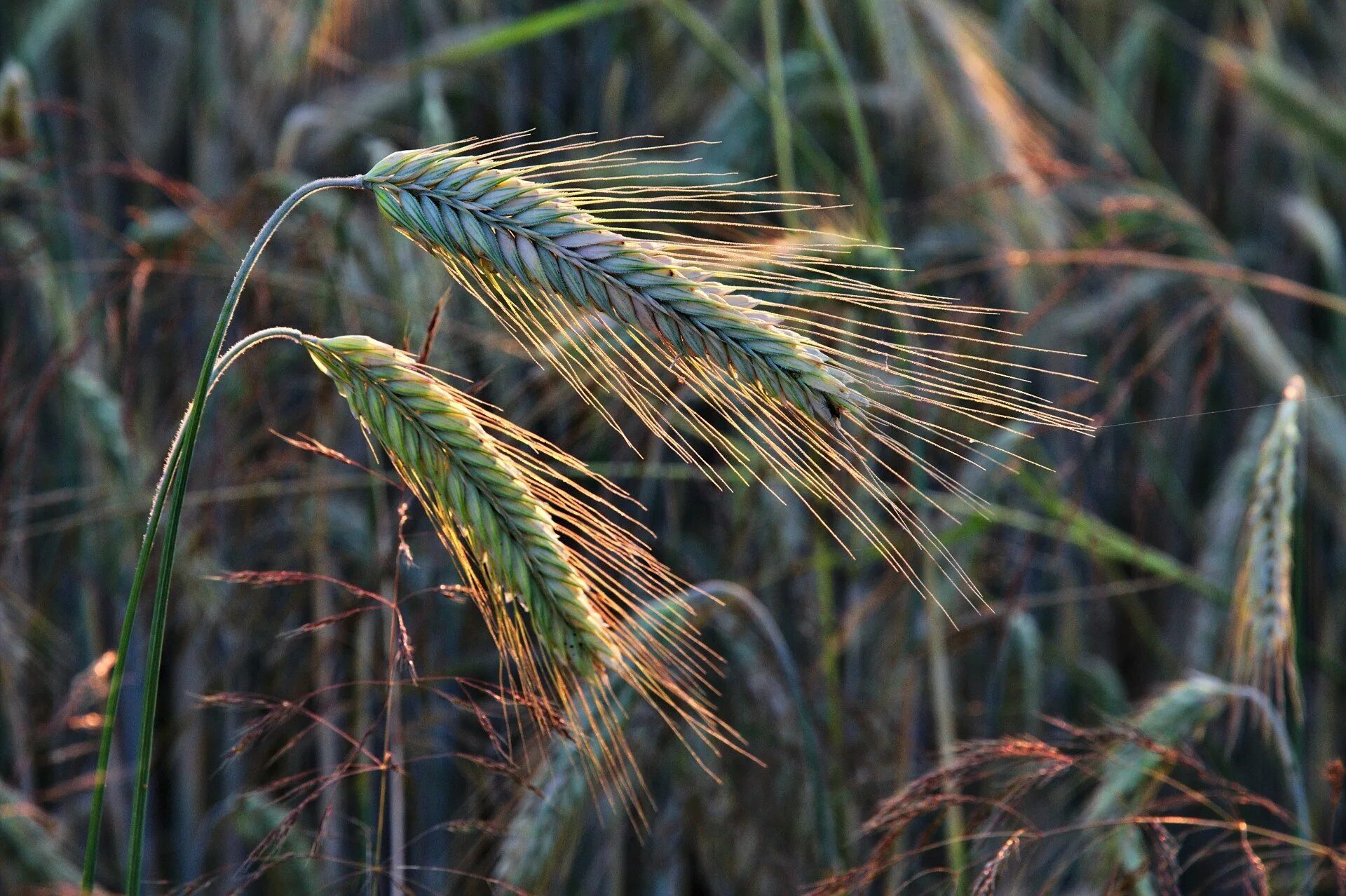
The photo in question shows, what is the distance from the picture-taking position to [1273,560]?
4.51ft

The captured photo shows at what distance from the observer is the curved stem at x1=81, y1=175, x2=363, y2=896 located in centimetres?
84

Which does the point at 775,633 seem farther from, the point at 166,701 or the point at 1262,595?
the point at 166,701

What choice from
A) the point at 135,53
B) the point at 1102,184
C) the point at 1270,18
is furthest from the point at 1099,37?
the point at 135,53

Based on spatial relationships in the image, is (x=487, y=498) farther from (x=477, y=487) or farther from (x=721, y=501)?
(x=721, y=501)

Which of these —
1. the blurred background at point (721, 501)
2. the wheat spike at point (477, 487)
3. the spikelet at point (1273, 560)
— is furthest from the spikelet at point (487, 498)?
the spikelet at point (1273, 560)

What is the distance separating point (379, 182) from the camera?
852mm

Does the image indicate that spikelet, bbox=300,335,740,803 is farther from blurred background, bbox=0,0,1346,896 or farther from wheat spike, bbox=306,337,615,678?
blurred background, bbox=0,0,1346,896

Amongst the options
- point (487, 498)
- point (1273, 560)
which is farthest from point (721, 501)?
point (487, 498)

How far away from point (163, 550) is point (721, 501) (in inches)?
55.0

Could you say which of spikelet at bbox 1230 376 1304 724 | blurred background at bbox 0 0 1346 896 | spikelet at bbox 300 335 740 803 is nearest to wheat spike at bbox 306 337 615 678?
spikelet at bbox 300 335 740 803

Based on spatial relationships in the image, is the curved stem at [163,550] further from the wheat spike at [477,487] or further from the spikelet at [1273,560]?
the spikelet at [1273,560]

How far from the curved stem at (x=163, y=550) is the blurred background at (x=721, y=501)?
0.14 m

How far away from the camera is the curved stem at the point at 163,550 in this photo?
2.74 ft

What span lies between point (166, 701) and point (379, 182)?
6.90ft
